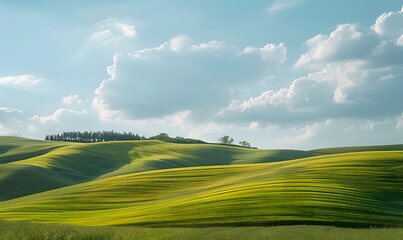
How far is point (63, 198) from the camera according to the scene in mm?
29047

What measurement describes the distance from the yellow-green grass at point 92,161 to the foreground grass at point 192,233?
31503 mm

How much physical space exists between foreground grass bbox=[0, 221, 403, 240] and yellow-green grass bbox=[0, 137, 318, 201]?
31.5m

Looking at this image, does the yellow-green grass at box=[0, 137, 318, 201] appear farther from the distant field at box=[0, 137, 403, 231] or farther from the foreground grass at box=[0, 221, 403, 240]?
the foreground grass at box=[0, 221, 403, 240]

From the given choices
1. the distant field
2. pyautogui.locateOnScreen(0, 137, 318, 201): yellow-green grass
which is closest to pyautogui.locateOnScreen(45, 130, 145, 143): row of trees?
pyautogui.locateOnScreen(0, 137, 318, 201): yellow-green grass

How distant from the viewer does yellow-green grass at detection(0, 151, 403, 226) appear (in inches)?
655

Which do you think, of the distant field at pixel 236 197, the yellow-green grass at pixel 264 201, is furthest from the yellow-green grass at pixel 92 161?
the yellow-green grass at pixel 264 201

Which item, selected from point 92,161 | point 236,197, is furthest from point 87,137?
point 236,197

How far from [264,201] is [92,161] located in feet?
187

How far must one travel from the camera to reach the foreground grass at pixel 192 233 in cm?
1208

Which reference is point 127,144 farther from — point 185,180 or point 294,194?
point 294,194

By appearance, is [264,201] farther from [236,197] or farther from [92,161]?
[92,161]

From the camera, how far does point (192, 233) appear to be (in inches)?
513

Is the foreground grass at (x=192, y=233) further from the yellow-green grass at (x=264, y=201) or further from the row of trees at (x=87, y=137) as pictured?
the row of trees at (x=87, y=137)

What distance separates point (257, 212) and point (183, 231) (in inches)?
→ 185
